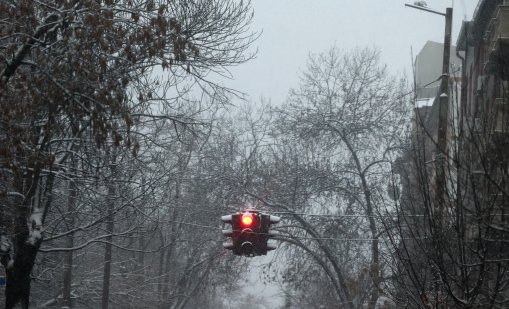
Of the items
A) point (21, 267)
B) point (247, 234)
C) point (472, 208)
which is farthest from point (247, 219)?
point (472, 208)

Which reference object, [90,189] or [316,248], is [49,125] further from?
[316,248]

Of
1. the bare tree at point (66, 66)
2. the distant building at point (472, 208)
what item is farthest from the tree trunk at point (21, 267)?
the distant building at point (472, 208)

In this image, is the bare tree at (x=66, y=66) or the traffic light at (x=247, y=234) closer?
the bare tree at (x=66, y=66)

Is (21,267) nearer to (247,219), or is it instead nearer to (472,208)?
(247,219)

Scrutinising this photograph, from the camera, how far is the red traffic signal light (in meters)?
18.1

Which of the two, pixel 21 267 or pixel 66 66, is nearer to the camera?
pixel 66 66

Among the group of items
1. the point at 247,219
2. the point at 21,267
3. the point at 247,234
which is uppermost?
the point at 247,219

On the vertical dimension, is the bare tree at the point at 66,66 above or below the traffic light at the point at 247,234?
above

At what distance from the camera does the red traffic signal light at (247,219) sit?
18.1m

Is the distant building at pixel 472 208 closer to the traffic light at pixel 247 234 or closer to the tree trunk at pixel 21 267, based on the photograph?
the traffic light at pixel 247 234

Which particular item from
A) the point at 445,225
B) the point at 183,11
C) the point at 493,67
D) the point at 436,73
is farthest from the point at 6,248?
the point at 436,73

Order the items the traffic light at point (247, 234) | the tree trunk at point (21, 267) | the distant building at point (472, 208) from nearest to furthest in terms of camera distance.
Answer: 1. the distant building at point (472, 208)
2. the tree trunk at point (21, 267)
3. the traffic light at point (247, 234)

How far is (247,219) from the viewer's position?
18141mm

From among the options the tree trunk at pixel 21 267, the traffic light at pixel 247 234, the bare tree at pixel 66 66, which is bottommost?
the tree trunk at pixel 21 267
